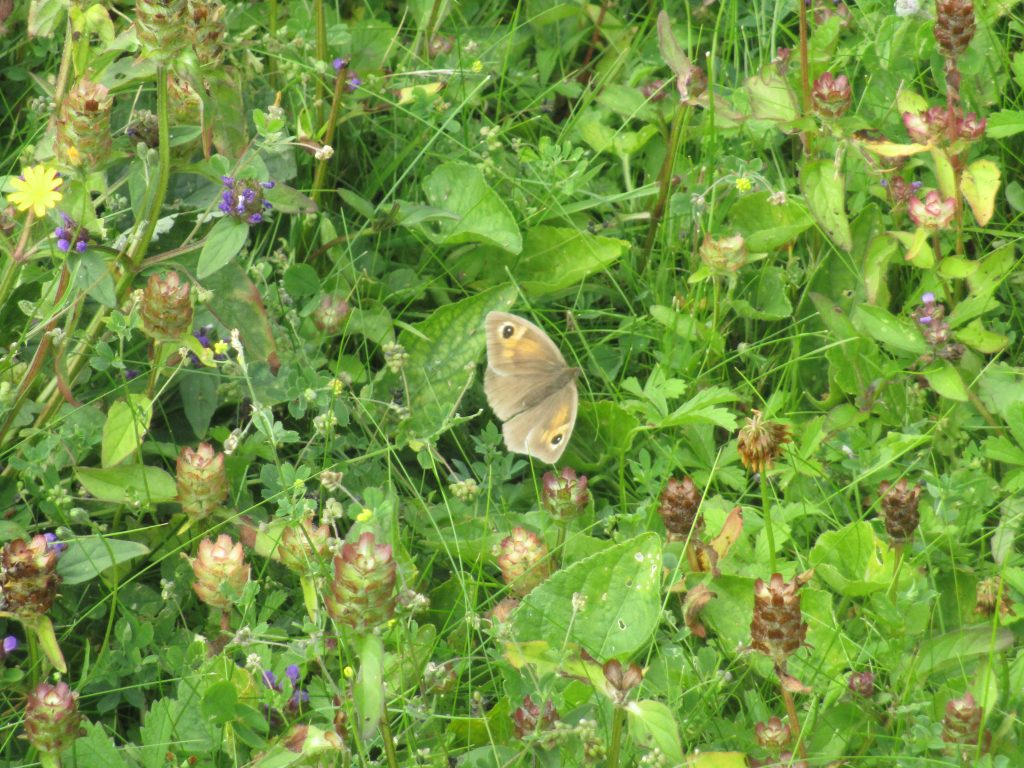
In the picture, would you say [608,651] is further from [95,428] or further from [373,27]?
[373,27]

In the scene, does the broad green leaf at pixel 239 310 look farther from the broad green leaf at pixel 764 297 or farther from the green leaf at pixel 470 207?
the broad green leaf at pixel 764 297

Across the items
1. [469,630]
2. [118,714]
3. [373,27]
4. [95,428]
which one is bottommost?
[118,714]

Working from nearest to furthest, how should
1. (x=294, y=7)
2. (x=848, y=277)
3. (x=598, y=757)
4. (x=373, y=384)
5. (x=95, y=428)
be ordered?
(x=598, y=757) → (x=95, y=428) → (x=373, y=384) → (x=848, y=277) → (x=294, y=7)

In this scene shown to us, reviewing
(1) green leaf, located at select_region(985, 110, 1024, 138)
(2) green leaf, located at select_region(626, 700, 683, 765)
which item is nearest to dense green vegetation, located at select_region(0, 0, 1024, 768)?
(2) green leaf, located at select_region(626, 700, 683, 765)

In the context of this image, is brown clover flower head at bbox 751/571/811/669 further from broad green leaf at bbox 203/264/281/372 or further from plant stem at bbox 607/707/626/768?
broad green leaf at bbox 203/264/281/372

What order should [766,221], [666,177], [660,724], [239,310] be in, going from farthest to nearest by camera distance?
[666,177]
[766,221]
[239,310]
[660,724]

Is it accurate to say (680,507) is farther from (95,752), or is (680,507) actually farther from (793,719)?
(95,752)

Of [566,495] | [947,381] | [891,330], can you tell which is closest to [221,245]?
[566,495]

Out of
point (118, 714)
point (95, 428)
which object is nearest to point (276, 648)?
point (118, 714)
